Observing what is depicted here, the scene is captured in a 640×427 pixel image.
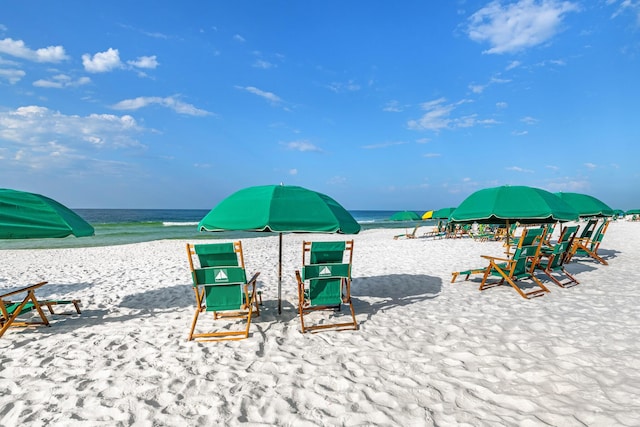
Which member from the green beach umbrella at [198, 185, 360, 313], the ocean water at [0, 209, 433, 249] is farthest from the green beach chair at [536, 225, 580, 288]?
the ocean water at [0, 209, 433, 249]

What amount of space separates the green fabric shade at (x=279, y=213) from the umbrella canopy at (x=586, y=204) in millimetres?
9009

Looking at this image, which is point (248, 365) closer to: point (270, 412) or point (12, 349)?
point (270, 412)

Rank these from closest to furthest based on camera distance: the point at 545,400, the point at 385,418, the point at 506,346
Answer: the point at 385,418
the point at 545,400
the point at 506,346

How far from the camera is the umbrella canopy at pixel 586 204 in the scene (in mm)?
9953

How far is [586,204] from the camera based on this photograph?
10.2 metres

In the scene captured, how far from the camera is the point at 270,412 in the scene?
2.77 m

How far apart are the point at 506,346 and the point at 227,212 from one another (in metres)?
3.80

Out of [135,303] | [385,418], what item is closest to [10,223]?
[135,303]

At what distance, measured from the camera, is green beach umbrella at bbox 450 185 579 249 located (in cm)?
619

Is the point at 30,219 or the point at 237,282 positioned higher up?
the point at 30,219

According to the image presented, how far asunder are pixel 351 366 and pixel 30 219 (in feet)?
13.2

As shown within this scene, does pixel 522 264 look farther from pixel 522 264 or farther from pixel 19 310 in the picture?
pixel 19 310

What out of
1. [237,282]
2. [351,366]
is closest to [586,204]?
[351,366]

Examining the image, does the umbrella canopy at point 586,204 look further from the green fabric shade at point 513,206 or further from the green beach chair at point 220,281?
the green beach chair at point 220,281
